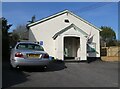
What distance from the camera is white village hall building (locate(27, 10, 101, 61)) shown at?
27.5 m

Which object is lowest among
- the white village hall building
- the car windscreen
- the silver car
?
the silver car

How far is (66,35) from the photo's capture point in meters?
27.3

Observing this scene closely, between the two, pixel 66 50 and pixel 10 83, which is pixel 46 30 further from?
pixel 10 83

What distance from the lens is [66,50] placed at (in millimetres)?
30906

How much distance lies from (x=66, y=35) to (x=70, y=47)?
3.87 metres

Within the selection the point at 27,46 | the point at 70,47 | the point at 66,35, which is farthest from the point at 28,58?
the point at 70,47

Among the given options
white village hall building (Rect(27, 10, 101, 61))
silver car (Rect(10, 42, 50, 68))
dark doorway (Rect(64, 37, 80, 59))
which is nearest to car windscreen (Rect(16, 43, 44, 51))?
silver car (Rect(10, 42, 50, 68))

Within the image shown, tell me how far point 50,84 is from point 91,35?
21227 millimetres

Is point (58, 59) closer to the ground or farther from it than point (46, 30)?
closer to the ground

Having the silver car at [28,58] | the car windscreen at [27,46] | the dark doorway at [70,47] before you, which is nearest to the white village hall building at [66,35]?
the dark doorway at [70,47]

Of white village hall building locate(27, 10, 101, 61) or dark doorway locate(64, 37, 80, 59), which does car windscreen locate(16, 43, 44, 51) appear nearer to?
white village hall building locate(27, 10, 101, 61)

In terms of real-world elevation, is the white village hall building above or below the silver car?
above

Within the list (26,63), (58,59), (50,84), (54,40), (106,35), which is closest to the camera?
(50,84)

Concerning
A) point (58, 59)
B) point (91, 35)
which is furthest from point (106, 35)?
point (58, 59)
